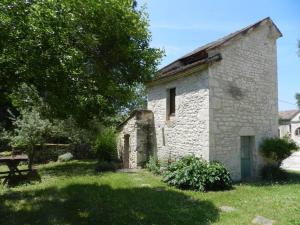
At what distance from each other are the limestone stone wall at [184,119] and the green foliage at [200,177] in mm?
835

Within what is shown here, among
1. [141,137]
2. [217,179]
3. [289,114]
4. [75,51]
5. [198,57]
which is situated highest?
[198,57]

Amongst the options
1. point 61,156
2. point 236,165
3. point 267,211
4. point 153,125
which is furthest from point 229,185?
point 61,156

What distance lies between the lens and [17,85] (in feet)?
24.1

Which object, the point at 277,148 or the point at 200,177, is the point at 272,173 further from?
the point at 200,177

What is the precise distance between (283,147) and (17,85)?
10824mm

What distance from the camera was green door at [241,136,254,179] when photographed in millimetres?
12969

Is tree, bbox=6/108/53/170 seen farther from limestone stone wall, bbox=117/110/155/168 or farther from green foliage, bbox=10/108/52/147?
limestone stone wall, bbox=117/110/155/168

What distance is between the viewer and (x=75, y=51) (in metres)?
7.07

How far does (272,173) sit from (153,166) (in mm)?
5308

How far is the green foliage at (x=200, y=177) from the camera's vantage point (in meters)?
10.1

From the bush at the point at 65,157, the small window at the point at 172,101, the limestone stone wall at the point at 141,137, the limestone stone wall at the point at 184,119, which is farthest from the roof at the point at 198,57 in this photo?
the bush at the point at 65,157

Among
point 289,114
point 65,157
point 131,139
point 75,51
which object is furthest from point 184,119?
point 289,114

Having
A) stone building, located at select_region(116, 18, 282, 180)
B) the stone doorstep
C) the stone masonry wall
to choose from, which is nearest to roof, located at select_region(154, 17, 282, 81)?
stone building, located at select_region(116, 18, 282, 180)

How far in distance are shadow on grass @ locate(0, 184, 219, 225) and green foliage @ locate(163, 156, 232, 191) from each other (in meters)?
0.96
